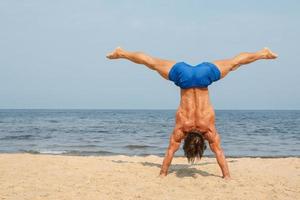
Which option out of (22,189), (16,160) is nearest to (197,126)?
(22,189)

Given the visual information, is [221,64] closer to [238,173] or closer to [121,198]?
[238,173]

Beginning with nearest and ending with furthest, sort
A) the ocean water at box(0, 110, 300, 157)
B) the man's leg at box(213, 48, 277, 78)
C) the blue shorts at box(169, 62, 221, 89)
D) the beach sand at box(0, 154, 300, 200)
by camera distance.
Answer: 1. the beach sand at box(0, 154, 300, 200)
2. the blue shorts at box(169, 62, 221, 89)
3. the man's leg at box(213, 48, 277, 78)
4. the ocean water at box(0, 110, 300, 157)

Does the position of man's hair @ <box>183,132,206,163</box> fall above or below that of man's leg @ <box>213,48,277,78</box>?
below

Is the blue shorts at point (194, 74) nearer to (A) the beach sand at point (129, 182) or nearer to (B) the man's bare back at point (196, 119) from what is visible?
(B) the man's bare back at point (196, 119)

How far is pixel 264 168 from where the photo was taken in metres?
10.2

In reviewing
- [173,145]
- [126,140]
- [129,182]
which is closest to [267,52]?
[173,145]

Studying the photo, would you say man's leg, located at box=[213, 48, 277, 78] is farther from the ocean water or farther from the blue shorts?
the ocean water

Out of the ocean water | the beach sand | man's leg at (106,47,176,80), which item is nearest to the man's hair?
the beach sand

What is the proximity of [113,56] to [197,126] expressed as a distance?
6.80 feet

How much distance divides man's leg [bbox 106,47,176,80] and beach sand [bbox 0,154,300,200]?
188 centimetres

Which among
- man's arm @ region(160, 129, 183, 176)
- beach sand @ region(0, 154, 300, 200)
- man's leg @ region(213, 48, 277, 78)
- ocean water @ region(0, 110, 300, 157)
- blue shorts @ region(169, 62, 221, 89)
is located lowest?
ocean water @ region(0, 110, 300, 157)

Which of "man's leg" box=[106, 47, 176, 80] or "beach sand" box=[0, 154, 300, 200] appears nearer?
"beach sand" box=[0, 154, 300, 200]

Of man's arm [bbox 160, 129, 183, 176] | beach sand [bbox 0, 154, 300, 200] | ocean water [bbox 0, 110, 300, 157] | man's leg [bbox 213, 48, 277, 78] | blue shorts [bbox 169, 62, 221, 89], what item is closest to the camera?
beach sand [bbox 0, 154, 300, 200]

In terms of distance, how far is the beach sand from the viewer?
21.8 feet
